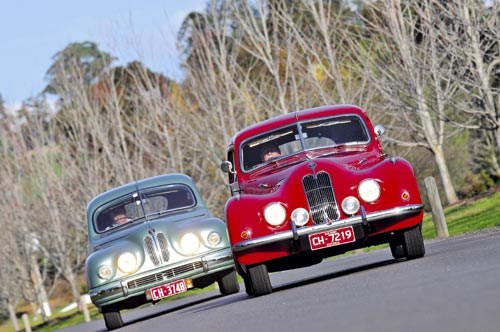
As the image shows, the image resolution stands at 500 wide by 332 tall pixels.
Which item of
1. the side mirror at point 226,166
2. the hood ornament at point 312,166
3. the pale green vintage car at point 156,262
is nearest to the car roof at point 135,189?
the pale green vintage car at point 156,262

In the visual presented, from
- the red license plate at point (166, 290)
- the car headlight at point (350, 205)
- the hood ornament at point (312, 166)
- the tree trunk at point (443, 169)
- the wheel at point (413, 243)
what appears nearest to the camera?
the car headlight at point (350, 205)

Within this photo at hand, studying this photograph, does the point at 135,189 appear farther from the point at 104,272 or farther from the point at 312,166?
the point at 312,166

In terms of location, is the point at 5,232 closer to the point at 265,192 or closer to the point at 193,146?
the point at 193,146

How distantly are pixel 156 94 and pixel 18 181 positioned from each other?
953 cm

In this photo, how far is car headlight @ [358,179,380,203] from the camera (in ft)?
45.6

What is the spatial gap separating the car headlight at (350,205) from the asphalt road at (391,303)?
29.2 inches

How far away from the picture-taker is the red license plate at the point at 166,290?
1681 cm

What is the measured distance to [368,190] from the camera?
13.9 meters

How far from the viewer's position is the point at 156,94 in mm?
43281

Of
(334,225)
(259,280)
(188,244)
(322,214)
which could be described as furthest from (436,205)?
(334,225)

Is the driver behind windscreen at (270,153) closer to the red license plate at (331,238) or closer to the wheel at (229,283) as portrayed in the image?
the red license plate at (331,238)

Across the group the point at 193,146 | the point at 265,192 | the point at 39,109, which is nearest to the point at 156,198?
the point at 265,192

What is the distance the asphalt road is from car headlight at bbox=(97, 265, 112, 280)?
148 centimetres

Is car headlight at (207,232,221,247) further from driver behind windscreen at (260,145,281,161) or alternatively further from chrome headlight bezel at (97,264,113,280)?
driver behind windscreen at (260,145,281,161)
